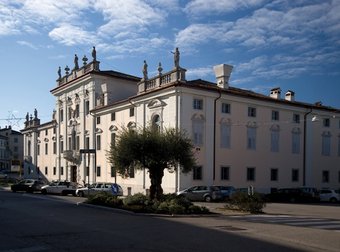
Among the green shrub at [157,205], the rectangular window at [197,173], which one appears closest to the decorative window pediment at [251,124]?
the rectangular window at [197,173]

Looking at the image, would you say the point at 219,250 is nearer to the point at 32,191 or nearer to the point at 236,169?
the point at 236,169

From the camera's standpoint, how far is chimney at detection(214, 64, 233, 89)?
41.8 meters

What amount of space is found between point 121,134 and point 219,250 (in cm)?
1608

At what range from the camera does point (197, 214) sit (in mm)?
21109

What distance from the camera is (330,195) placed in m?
41.2

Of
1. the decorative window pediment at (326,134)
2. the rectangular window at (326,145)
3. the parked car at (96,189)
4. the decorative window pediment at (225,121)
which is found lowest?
→ the parked car at (96,189)

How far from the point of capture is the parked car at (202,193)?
3441cm

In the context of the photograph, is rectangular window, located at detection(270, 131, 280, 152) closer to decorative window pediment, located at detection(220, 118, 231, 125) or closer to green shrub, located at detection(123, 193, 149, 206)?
decorative window pediment, located at detection(220, 118, 231, 125)

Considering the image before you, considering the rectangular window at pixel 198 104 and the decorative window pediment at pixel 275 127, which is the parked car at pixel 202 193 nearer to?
the rectangular window at pixel 198 104

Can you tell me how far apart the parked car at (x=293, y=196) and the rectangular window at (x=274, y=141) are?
522 cm

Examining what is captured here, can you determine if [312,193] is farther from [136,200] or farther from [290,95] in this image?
[136,200]

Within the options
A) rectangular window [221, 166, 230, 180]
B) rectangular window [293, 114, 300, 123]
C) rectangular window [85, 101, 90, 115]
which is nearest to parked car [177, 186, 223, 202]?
rectangular window [221, 166, 230, 180]

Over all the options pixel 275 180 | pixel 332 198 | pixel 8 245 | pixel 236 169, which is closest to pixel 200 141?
pixel 236 169

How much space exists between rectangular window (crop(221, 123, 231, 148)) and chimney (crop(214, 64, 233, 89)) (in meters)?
4.77
